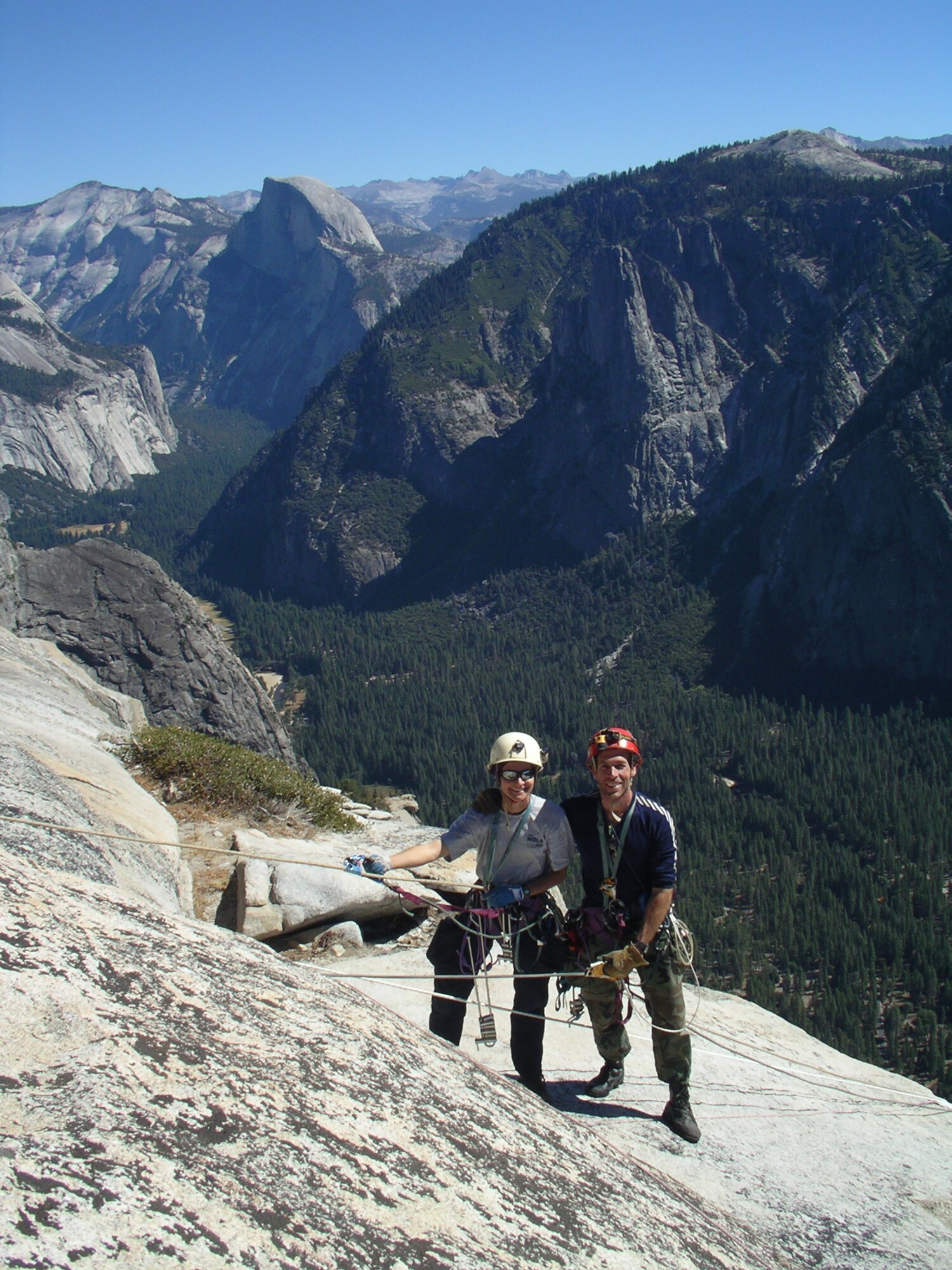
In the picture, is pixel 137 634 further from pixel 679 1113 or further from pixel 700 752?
pixel 700 752

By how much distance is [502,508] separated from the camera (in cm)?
16800

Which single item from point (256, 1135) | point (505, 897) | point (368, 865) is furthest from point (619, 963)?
point (256, 1135)

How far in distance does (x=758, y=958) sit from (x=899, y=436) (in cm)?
7541

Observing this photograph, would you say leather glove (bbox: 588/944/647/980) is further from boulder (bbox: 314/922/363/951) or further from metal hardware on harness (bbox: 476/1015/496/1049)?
boulder (bbox: 314/922/363/951)

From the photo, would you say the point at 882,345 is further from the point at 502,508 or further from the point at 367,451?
the point at 367,451

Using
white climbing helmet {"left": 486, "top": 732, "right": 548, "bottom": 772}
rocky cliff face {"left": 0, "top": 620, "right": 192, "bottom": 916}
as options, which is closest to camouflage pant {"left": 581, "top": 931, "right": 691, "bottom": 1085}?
white climbing helmet {"left": 486, "top": 732, "right": 548, "bottom": 772}

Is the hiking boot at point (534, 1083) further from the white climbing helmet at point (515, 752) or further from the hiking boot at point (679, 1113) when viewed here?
the white climbing helmet at point (515, 752)

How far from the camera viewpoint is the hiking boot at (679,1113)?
24.5 feet

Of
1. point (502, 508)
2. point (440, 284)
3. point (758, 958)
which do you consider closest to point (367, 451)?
point (502, 508)

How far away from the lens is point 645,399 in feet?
485

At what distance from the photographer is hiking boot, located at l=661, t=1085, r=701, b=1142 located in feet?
24.5

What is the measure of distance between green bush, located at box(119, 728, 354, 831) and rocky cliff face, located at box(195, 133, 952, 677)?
10332 centimetres

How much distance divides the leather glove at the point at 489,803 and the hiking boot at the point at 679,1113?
2.87 metres

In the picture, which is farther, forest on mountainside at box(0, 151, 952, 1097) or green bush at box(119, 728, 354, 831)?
forest on mountainside at box(0, 151, 952, 1097)
